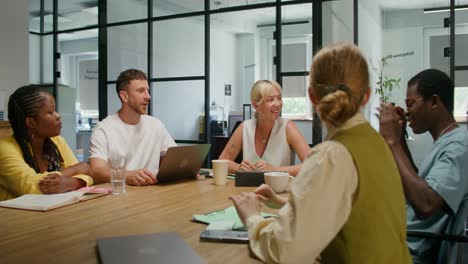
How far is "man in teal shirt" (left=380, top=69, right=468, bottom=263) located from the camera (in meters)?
1.49

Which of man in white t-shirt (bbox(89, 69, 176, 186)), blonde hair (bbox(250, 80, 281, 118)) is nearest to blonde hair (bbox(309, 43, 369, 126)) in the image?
man in white t-shirt (bbox(89, 69, 176, 186))

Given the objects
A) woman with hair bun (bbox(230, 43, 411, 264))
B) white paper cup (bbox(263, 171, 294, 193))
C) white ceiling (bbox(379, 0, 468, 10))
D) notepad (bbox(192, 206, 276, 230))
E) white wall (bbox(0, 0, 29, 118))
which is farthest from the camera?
white ceiling (bbox(379, 0, 468, 10))

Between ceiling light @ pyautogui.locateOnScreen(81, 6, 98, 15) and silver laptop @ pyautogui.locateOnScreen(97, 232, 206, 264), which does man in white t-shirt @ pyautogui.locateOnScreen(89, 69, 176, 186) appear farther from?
ceiling light @ pyautogui.locateOnScreen(81, 6, 98, 15)

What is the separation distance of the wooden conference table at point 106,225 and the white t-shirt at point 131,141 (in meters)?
0.55

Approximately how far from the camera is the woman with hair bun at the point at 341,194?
840mm

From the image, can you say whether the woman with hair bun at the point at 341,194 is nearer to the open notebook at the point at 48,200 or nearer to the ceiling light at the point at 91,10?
the open notebook at the point at 48,200

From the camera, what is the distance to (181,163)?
2.04 meters

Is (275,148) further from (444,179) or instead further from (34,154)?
(34,154)

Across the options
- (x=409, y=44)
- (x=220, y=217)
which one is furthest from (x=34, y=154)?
(x=409, y=44)

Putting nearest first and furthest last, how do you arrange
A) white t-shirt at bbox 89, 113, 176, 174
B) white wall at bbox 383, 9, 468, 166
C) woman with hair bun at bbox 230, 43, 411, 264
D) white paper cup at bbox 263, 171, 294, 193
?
woman with hair bun at bbox 230, 43, 411, 264 → white paper cup at bbox 263, 171, 294, 193 → white t-shirt at bbox 89, 113, 176, 174 → white wall at bbox 383, 9, 468, 166

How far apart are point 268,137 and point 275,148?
0.11 m

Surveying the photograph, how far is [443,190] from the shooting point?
1.48 meters

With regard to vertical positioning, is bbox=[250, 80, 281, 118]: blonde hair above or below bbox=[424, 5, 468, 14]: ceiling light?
below

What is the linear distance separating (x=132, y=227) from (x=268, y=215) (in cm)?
42
